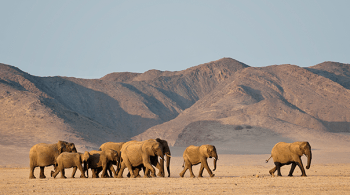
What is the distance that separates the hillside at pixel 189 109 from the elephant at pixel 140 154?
69.2ft

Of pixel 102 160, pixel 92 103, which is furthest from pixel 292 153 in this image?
pixel 92 103

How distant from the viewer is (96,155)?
2303cm

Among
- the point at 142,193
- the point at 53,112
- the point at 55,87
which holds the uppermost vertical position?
the point at 55,87

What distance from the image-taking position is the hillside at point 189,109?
2544 inches

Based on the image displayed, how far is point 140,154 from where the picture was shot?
21797mm

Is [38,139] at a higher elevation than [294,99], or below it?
below

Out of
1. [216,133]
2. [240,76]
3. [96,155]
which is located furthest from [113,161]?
[240,76]

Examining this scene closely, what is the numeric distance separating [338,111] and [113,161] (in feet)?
253

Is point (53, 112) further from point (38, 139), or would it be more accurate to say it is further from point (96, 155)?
point (96, 155)

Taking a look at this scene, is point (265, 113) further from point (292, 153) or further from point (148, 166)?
point (148, 166)

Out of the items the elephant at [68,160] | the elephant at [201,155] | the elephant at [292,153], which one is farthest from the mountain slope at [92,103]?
the elephant at [292,153]

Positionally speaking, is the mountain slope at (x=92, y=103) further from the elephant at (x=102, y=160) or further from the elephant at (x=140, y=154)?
the elephant at (x=140, y=154)

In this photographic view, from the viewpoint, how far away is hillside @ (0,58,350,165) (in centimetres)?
6462

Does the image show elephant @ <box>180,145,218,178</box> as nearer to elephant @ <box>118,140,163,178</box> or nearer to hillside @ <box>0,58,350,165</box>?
elephant @ <box>118,140,163,178</box>
